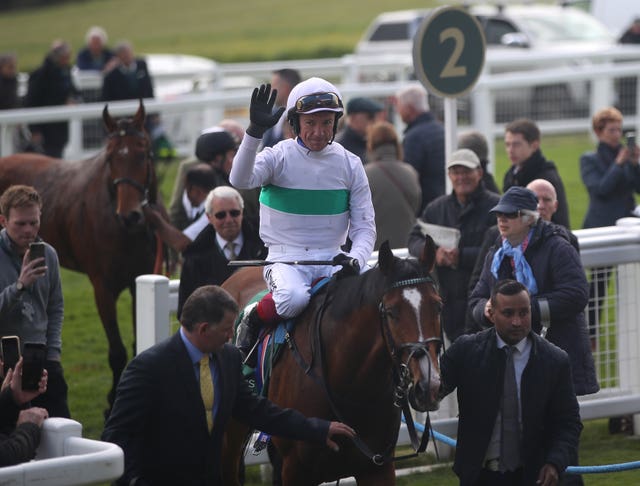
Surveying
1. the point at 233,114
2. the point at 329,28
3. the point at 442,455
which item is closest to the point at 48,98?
the point at 233,114

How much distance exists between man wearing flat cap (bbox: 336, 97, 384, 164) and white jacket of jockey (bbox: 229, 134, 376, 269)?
428 cm

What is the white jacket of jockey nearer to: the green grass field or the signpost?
the signpost

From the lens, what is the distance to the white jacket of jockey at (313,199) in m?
6.46

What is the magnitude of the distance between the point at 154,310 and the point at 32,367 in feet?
7.26

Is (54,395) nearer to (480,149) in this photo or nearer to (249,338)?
(249,338)

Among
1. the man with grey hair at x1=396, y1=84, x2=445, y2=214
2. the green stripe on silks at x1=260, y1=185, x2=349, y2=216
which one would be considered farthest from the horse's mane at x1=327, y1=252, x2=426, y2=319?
the man with grey hair at x1=396, y1=84, x2=445, y2=214

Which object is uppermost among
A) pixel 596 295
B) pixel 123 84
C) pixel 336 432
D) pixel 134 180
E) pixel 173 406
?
pixel 123 84

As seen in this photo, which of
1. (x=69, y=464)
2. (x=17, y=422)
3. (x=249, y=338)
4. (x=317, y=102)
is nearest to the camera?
A: (x=69, y=464)

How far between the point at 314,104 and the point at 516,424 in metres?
1.70

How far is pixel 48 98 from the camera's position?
55.3 ft

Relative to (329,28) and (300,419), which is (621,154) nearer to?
(300,419)

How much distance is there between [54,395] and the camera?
23.3 feet

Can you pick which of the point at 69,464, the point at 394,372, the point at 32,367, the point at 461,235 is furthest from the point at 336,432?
the point at 461,235

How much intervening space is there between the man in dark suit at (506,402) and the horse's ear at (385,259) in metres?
0.49
